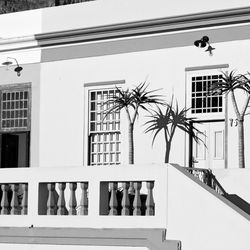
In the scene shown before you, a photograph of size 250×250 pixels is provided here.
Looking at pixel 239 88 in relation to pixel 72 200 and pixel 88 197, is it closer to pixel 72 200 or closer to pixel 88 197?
pixel 88 197

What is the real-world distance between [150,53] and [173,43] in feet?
1.80

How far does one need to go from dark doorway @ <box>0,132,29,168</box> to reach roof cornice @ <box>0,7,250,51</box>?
207 cm

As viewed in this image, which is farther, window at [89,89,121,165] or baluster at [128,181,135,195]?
window at [89,89,121,165]

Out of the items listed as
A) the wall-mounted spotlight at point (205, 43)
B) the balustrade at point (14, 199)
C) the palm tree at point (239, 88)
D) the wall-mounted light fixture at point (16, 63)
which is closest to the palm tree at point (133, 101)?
the wall-mounted spotlight at point (205, 43)

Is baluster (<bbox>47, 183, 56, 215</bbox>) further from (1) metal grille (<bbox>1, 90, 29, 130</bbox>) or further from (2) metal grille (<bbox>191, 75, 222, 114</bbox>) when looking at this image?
(1) metal grille (<bbox>1, 90, 29, 130</bbox>)

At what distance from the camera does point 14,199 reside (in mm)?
11805

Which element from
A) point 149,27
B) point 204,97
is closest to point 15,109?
point 149,27

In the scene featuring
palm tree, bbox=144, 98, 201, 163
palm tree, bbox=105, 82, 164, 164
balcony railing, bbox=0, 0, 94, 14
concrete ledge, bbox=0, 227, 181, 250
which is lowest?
concrete ledge, bbox=0, 227, 181, 250

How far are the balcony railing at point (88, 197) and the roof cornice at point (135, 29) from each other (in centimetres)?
507

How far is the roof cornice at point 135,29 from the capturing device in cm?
1545

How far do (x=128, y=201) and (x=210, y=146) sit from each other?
542 cm

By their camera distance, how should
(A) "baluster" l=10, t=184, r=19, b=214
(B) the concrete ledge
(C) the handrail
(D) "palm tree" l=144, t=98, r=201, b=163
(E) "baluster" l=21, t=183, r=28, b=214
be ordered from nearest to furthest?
1. (B) the concrete ledge
2. (E) "baluster" l=21, t=183, r=28, b=214
3. (A) "baluster" l=10, t=184, r=19, b=214
4. (C) the handrail
5. (D) "palm tree" l=144, t=98, r=201, b=163

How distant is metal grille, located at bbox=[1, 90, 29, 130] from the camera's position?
18.2m

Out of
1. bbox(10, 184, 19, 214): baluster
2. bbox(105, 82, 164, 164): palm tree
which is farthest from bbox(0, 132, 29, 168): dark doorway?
bbox(10, 184, 19, 214): baluster
